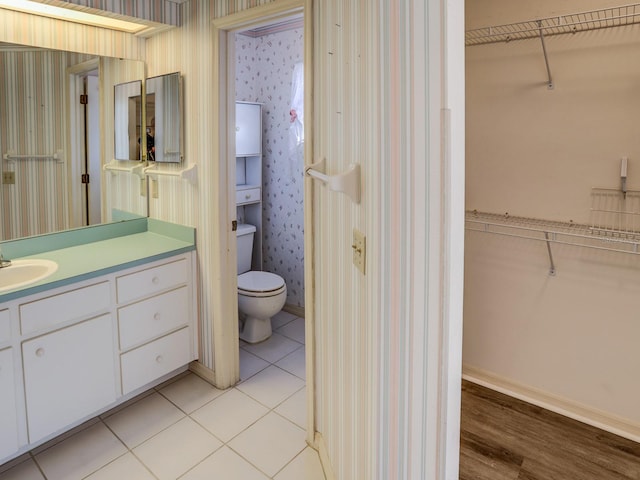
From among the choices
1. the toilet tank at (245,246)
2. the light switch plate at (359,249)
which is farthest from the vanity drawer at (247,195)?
the light switch plate at (359,249)

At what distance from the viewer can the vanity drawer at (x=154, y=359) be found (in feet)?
7.29

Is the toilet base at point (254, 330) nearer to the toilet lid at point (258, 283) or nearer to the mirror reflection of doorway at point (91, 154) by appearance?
the toilet lid at point (258, 283)

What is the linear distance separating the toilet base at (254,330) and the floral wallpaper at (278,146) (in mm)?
523

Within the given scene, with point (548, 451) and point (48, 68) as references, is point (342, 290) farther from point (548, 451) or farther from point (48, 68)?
point (48, 68)

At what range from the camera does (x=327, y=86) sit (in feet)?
5.28

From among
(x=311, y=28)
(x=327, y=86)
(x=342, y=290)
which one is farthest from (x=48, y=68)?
(x=342, y=290)

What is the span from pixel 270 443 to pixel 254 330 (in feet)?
3.60

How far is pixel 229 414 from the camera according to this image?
7.54ft

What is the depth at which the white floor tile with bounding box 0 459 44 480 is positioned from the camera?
1.85m

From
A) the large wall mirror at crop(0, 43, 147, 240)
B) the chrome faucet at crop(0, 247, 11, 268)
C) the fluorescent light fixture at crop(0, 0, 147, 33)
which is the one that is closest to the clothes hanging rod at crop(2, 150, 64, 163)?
the large wall mirror at crop(0, 43, 147, 240)

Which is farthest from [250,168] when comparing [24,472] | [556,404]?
[556,404]

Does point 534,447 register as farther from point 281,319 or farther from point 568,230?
point 281,319

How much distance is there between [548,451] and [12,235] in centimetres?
275

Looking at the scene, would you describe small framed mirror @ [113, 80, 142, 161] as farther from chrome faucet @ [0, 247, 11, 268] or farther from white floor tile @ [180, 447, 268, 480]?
white floor tile @ [180, 447, 268, 480]
